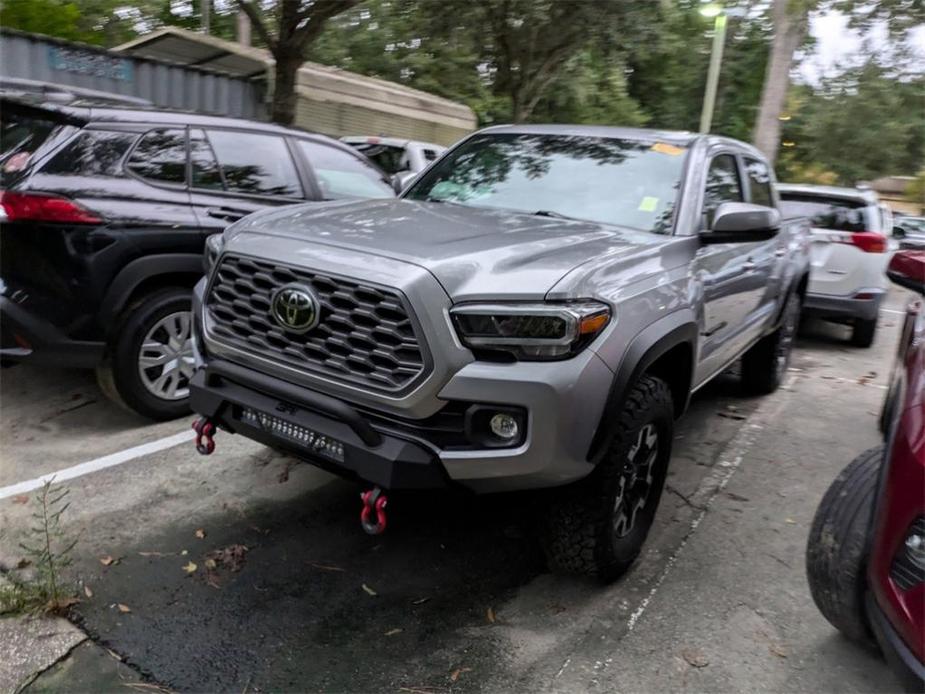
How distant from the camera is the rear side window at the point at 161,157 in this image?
14.4 feet

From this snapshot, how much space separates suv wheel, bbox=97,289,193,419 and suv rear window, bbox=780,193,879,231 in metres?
5.98

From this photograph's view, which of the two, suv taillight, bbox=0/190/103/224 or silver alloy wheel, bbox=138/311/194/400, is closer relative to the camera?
suv taillight, bbox=0/190/103/224

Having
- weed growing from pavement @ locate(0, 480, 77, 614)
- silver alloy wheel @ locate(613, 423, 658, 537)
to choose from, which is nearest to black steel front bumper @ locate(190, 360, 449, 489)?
weed growing from pavement @ locate(0, 480, 77, 614)

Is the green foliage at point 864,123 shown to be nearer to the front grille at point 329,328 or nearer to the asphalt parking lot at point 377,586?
the asphalt parking lot at point 377,586

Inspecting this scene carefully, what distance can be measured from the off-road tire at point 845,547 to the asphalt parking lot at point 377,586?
0.87 ft

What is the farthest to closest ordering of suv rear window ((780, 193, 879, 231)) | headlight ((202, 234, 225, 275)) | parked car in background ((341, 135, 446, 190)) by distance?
parked car in background ((341, 135, 446, 190))
suv rear window ((780, 193, 879, 231))
headlight ((202, 234, 225, 275))

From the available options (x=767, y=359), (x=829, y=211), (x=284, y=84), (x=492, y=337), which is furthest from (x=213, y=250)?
(x=284, y=84)

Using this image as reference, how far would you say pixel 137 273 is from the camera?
4.21 meters

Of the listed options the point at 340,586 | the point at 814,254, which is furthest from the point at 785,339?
the point at 340,586

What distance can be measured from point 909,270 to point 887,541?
1308 millimetres

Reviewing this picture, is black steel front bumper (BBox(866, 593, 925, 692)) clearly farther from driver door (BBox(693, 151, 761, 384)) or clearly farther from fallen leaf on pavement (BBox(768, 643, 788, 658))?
driver door (BBox(693, 151, 761, 384))

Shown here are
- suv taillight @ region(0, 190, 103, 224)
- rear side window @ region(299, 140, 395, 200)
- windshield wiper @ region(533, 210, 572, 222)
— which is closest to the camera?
windshield wiper @ region(533, 210, 572, 222)

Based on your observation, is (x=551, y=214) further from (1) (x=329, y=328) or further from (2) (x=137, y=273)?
(2) (x=137, y=273)

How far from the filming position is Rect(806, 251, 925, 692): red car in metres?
2.03
